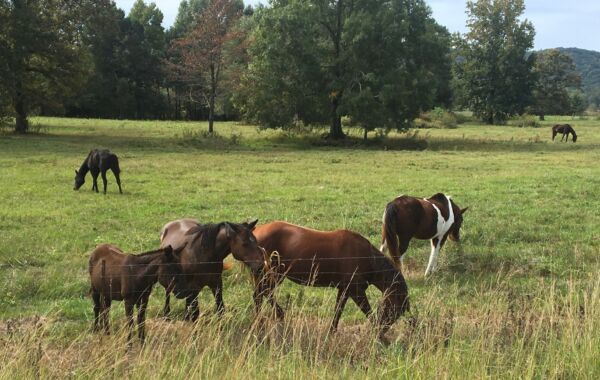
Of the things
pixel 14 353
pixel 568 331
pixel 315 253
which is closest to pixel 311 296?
pixel 315 253

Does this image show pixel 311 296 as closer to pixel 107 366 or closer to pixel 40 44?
pixel 107 366

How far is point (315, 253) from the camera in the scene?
6277 millimetres

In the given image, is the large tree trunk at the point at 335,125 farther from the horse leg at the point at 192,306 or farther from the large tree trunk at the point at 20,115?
the horse leg at the point at 192,306

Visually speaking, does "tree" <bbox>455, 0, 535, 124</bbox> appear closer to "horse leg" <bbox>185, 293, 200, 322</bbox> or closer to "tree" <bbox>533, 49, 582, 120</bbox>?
"tree" <bbox>533, 49, 582, 120</bbox>

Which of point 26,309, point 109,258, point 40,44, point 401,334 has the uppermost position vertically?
point 40,44

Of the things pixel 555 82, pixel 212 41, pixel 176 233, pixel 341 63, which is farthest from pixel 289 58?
pixel 555 82

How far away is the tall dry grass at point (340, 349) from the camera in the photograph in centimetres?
446

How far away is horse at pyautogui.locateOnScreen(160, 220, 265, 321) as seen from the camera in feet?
18.5

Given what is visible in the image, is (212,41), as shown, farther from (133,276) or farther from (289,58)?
(133,276)

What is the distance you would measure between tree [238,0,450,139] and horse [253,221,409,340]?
2594 centimetres

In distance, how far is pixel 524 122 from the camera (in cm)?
6016

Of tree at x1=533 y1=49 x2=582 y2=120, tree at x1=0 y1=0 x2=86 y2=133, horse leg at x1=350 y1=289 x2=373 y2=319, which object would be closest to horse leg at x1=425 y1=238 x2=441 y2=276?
horse leg at x1=350 y1=289 x2=373 y2=319

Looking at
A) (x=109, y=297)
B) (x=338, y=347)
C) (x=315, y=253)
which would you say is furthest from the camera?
(x=315, y=253)

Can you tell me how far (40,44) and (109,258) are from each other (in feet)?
100
